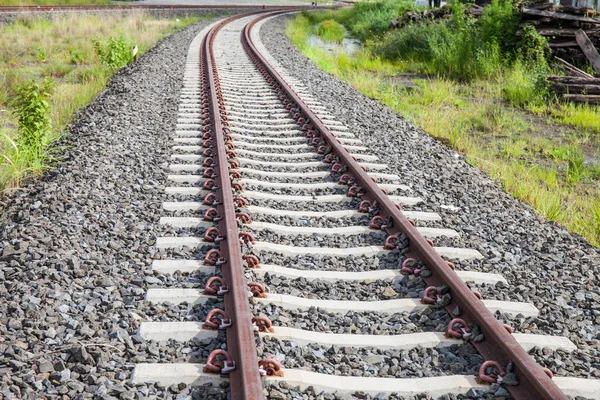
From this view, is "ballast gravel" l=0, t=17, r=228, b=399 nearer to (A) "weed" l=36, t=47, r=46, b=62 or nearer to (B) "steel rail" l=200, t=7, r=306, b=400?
(B) "steel rail" l=200, t=7, r=306, b=400

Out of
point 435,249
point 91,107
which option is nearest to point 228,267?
point 435,249

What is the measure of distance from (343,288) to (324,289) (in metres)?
0.13

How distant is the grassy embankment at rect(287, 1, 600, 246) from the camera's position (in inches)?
284

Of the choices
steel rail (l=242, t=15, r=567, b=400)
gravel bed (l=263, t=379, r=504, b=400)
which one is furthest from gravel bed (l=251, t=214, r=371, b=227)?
gravel bed (l=263, t=379, r=504, b=400)

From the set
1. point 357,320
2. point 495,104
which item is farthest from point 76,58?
point 357,320

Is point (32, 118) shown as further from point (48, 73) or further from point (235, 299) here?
point (48, 73)

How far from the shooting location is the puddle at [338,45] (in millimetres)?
21359

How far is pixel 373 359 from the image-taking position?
359 cm

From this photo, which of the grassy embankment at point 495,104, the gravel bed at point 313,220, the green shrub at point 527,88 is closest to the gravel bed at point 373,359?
the gravel bed at point 313,220

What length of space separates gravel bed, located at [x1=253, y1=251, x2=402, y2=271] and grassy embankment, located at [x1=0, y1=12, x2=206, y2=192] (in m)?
2.89

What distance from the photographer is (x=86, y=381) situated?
10.5 feet

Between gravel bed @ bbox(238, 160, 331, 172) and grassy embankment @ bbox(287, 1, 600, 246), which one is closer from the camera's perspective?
gravel bed @ bbox(238, 160, 331, 172)

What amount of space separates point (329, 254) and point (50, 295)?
1.99 metres

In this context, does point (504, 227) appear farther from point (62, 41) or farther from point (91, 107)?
point (62, 41)
